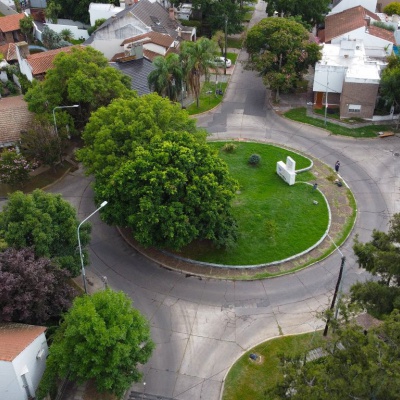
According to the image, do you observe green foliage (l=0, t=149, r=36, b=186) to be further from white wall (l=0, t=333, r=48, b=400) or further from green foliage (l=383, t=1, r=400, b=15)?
green foliage (l=383, t=1, r=400, b=15)

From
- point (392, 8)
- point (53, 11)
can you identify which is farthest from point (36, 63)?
point (392, 8)

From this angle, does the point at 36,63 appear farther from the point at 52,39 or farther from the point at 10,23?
the point at 10,23

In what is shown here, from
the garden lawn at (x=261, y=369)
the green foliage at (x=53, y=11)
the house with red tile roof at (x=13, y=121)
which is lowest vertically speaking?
the garden lawn at (x=261, y=369)

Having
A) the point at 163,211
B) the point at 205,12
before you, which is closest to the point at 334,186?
the point at 163,211

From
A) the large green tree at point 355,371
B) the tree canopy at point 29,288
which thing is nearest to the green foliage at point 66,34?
the tree canopy at point 29,288

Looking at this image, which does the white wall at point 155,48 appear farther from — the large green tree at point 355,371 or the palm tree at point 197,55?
the large green tree at point 355,371

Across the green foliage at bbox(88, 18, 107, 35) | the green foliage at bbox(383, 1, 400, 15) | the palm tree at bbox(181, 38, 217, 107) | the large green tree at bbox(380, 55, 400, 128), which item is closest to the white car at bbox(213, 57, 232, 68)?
the palm tree at bbox(181, 38, 217, 107)
